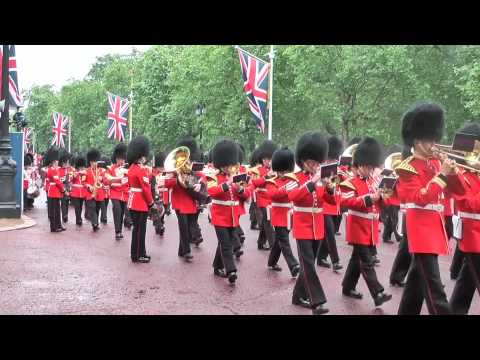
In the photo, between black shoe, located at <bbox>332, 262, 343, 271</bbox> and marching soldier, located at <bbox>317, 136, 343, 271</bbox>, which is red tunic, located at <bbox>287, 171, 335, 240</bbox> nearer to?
marching soldier, located at <bbox>317, 136, 343, 271</bbox>

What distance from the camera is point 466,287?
4809 mm

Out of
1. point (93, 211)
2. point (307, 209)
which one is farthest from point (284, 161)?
point (93, 211)

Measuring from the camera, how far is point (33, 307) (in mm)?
5527

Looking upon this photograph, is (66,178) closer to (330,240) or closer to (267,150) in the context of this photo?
(267,150)

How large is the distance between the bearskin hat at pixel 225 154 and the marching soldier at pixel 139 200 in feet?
4.68

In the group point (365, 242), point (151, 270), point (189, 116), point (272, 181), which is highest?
point (189, 116)

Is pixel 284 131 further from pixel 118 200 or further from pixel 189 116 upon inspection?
pixel 118 200

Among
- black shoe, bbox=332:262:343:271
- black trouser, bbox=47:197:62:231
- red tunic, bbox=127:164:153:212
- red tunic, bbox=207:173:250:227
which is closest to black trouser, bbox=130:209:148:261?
red tunic, bbox=127:164:153:212

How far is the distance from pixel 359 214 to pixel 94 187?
7.77m

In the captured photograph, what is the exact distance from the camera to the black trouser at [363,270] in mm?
5645

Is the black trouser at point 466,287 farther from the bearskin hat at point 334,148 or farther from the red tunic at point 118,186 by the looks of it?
the red tunic at point 118,186

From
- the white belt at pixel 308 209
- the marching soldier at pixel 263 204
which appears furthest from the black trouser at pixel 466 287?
the marching soldier at pixel 263 204

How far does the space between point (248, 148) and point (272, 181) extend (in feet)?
67.7

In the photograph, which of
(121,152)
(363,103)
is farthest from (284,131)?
(121,152)
